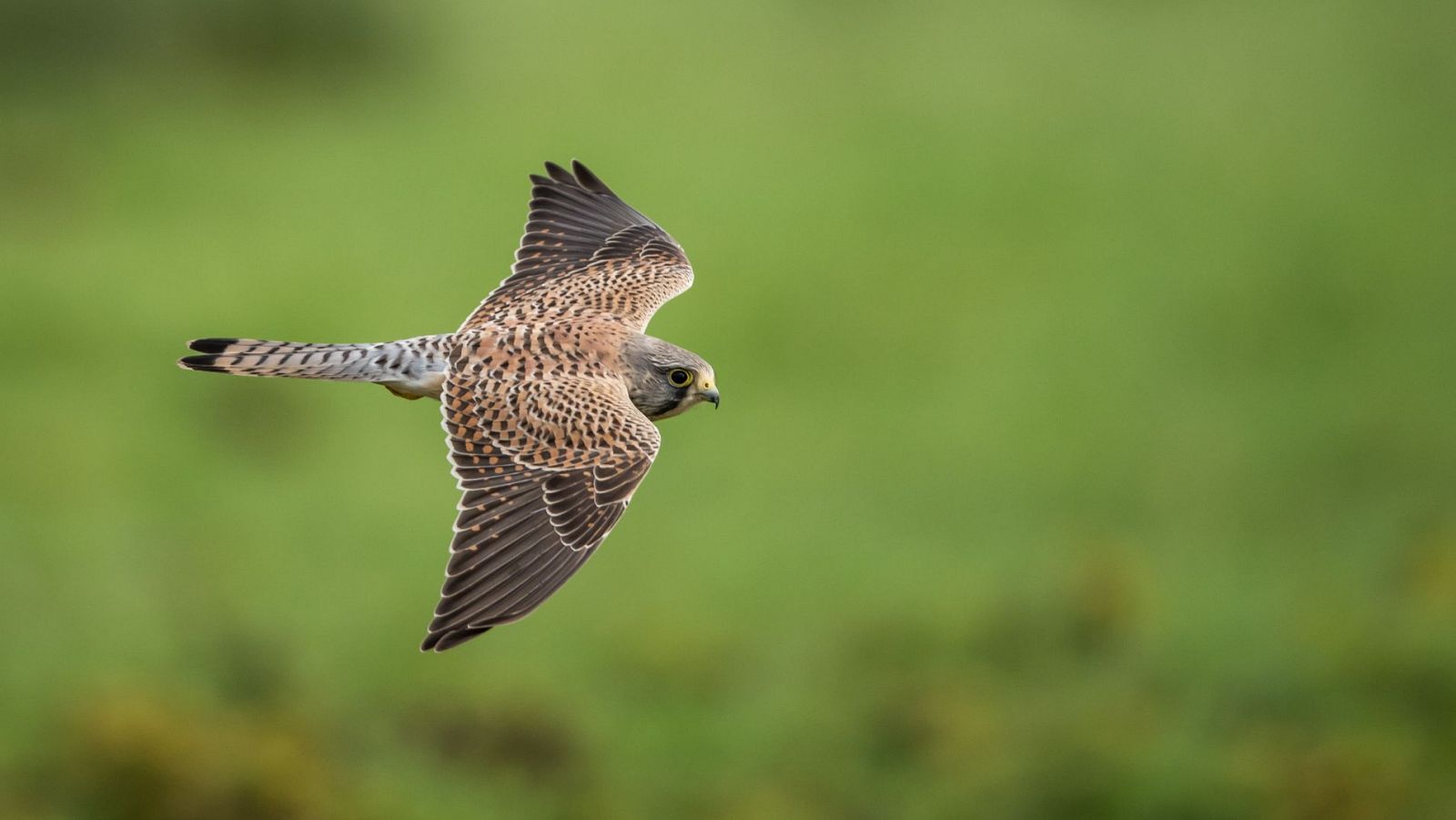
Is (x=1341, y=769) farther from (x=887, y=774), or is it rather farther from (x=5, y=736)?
(x=5, y=736)

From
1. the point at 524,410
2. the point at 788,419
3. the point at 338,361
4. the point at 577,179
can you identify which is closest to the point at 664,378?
the point at 524,410

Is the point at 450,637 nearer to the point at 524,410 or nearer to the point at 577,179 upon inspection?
the point at 524,410

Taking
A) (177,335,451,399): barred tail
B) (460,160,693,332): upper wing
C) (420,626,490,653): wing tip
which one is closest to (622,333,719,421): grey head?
(460,160,693,332): upper wing

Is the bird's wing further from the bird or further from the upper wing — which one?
the upper wing

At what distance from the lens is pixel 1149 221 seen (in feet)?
168

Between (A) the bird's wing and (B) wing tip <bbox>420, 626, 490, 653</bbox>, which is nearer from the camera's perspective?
(B) wing tip <bbox>420, 626, 490, 653</bbox>

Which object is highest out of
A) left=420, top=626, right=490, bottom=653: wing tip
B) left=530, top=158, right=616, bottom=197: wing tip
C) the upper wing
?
left=530, top=158, right=616, bottom=197: wing tip

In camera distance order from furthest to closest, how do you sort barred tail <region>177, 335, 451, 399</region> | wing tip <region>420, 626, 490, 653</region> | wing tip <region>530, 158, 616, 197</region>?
wing tip <region>530, 158, 616, 197</region>
barred tail <region>177, 335, 451, 399</region>
wing tip <region>420, 626, 490, 653</region>

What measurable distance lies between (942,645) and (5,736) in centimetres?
1694

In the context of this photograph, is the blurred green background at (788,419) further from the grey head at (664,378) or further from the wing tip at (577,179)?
the grey head at (664,378)

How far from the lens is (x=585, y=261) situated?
1188cm

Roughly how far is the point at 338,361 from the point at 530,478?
108 cm

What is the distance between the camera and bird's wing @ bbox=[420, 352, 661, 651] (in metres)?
9.04

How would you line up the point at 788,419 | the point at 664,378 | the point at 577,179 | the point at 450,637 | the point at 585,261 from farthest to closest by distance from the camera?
the point at 788,419, the point at 577,179, the point at 585,261, the point at 664,378, the point at 450,637
